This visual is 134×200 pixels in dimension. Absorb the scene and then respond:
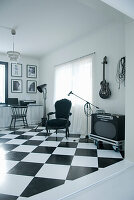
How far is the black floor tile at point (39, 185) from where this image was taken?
1.64 meters

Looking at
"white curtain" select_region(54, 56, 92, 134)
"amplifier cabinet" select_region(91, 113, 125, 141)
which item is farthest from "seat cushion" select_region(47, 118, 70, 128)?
"amplifier cabinet" select_region(91, 113, 125, 141)

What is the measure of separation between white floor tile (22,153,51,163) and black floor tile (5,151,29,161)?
82 millimetres

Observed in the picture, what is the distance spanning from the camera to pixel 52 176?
199 cm

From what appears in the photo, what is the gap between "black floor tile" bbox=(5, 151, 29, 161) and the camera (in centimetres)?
257

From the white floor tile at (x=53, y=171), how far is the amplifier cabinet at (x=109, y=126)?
1076 mm

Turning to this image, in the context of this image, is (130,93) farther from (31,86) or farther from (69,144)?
(31,86)

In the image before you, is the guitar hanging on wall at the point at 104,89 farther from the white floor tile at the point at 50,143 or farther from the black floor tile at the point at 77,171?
the black floor tile at the point at 77,171

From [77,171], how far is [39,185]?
0.55 m

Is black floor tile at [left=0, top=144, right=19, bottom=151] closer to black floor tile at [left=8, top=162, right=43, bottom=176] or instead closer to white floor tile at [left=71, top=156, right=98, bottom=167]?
black floor tile at [left=8, top=162, right=43, bottom=176]

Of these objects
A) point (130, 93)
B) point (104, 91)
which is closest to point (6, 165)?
point (130, 93)

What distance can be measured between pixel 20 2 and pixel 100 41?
1.84m

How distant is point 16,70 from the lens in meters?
5.73

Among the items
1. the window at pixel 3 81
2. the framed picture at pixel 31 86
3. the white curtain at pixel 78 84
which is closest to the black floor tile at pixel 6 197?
the white curtain at pixel 78 84

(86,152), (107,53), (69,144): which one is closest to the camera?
(86,152)
